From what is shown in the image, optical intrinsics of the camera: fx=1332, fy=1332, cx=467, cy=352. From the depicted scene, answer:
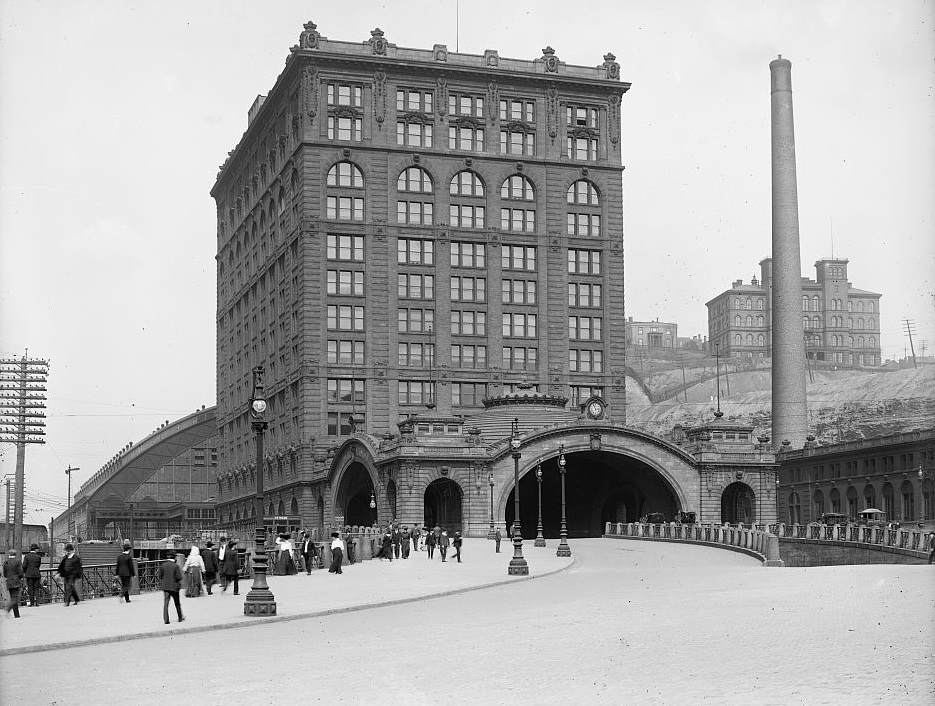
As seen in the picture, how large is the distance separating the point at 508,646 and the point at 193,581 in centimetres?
1846

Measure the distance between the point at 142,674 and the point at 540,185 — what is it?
96.9 meters

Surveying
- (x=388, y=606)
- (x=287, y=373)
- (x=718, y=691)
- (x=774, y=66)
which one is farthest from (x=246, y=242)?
(x=718, y=691)

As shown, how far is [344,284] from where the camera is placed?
11019 centimetres

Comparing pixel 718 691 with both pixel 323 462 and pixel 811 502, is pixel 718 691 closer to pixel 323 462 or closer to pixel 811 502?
pixel 323 462

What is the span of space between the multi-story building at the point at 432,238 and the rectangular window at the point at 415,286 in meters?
0.12

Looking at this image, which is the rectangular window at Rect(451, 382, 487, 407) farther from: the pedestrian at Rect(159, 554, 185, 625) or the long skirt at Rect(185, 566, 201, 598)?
the pedestrian at Rect(159, 554, 185, 625)

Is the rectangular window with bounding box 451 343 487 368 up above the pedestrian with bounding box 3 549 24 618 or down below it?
above

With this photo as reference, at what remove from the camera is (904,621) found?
2470 centimetres

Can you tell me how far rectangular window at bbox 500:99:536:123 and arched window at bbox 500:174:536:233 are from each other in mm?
5105

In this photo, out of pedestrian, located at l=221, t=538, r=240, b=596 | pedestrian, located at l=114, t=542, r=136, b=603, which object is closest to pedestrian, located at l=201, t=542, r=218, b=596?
pedestrian, located at l=221, t=538, r=240, b=596

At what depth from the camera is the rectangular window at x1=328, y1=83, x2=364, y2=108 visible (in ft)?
364

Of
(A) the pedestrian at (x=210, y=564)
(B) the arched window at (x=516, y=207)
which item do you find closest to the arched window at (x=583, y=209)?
(B) the arched window at (x=516, y=207)

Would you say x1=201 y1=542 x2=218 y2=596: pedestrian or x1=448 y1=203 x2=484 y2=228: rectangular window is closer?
x1=201 y1=542 x2=218 y2=596: pedestrian

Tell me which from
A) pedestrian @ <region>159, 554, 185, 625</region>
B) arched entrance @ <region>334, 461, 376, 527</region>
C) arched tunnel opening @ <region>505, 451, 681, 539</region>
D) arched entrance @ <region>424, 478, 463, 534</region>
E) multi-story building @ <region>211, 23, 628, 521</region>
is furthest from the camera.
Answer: multi-story building @ <region>211, 23, 628, 521</region>
